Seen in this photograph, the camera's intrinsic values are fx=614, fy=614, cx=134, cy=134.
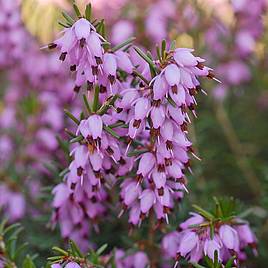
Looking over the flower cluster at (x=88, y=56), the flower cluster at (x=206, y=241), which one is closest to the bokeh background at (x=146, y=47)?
the flower cluster at (x=206, y=241)

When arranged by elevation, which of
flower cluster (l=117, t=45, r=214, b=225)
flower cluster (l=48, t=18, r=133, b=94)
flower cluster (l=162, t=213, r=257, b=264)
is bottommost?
flower cluster (l=162, t=213, r=257, b=264)

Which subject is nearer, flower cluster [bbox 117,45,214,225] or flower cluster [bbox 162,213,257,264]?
flower cluster [bbox 117,45,214,225]

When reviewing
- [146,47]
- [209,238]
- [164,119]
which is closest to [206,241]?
[209,238]

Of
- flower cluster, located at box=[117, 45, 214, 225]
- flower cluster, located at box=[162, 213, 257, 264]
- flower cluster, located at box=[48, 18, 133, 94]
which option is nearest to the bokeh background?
flower cluster, located at box=[162, 213, 257, 264]

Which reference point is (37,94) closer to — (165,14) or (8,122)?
(8,122)

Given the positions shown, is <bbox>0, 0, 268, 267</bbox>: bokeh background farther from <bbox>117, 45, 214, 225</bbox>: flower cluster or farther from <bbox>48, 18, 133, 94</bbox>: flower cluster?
<bbox>48, 18, 133, 94</bbox>: flower cluster

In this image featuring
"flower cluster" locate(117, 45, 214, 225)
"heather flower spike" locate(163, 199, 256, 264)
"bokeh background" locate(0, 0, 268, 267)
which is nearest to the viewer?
"flower cluster" locate(117, 45, 214, 225)

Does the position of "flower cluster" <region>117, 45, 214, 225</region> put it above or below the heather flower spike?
above

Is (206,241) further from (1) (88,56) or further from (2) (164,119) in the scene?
(1) (88,56)

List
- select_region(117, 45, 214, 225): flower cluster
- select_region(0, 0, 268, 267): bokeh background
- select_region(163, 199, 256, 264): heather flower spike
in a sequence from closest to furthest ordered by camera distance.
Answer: select_region(117, 45, 214, 225): flower cluster → select_region(163, 199, 256, 264): heather flower spike → select_region(0, 0, 268, 267): bokeh background

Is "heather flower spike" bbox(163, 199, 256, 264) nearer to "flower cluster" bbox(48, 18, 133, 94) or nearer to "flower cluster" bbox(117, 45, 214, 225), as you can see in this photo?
"flower cluster" bbox(117, 45, 214, 225)
